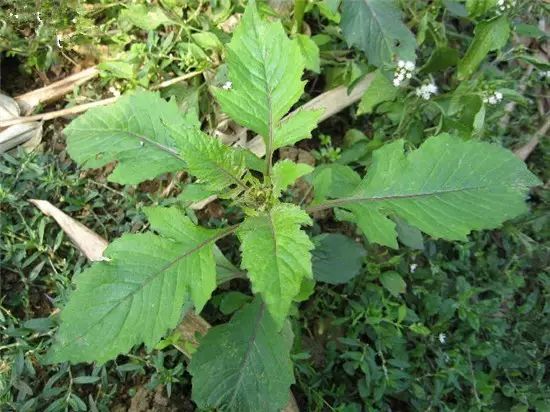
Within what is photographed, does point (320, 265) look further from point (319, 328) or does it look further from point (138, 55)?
point (138, 55)

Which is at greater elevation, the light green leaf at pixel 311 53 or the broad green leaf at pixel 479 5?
the broad green leaf at pixel 479 5

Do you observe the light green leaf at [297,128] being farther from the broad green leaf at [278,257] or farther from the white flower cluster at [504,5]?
the white flower cluster at [504,5]

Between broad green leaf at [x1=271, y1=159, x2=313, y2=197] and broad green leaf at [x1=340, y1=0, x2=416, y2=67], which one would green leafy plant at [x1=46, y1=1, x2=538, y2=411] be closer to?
broad green leaf at [x1=271, y1=159, x2=313, y2=197]

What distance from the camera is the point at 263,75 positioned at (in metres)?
2.20

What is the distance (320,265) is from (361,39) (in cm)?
130

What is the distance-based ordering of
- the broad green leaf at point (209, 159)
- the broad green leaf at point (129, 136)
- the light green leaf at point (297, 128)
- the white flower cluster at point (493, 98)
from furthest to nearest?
the white flower cluster at point (493, 98)
the broad green leaf at point (129, 136)
the light green leaf at point (297, 128)
the broad green leaf at point (209, 159)

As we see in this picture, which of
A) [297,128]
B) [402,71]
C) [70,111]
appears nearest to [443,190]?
[297,128]

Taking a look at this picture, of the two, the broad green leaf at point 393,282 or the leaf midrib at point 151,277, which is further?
the broad green leaf at point 393,282

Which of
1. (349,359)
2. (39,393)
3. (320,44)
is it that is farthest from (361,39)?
(39,393)

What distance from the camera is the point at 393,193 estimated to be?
7.36ft

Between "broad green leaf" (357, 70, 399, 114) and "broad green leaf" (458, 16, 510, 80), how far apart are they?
0.42 metres

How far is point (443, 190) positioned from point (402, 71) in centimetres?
100

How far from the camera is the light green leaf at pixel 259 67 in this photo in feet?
7.13

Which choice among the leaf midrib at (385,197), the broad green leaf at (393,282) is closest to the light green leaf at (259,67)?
the leaf midrib at (385,197)
